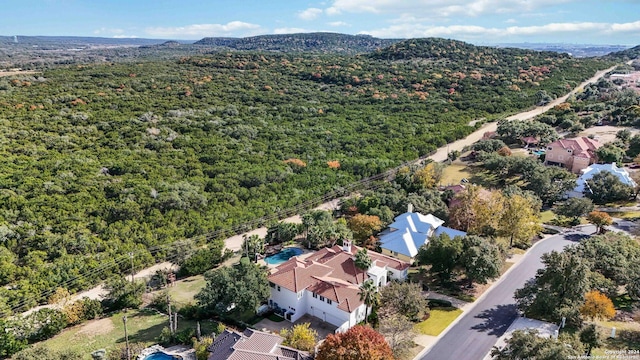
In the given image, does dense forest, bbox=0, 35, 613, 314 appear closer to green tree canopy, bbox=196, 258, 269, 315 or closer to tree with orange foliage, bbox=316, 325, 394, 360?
green tree canopy, bbox=196, 258, 269, 315

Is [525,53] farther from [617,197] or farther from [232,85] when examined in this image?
[617,197]

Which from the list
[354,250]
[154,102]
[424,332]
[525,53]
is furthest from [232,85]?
[525,53]

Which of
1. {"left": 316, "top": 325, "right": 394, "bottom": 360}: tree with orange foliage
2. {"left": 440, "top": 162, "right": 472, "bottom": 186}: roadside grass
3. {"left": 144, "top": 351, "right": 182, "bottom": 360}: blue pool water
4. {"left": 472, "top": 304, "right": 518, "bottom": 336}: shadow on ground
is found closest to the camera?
{"left": 316, "top": 325, "right": 394, "bottom": 360}: tree with orange foliage

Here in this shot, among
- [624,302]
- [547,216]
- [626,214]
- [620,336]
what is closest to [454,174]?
[547,216]

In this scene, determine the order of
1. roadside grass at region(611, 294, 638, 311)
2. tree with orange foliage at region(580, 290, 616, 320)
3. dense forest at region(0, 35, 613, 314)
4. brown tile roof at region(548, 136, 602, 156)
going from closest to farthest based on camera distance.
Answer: tree with orange foliage at region(580, 290, 616, 320)
roadside grass at region(611, 294, 638, 311)
dense forest at region(0, 35, 613, 314)
brown tile roof at region(548, 136, 602, 156)

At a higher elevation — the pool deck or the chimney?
the chimney

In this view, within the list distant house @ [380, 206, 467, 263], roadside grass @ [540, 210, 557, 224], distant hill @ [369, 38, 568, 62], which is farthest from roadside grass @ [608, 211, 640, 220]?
distant hill @ [369, 38, 568, 62]
